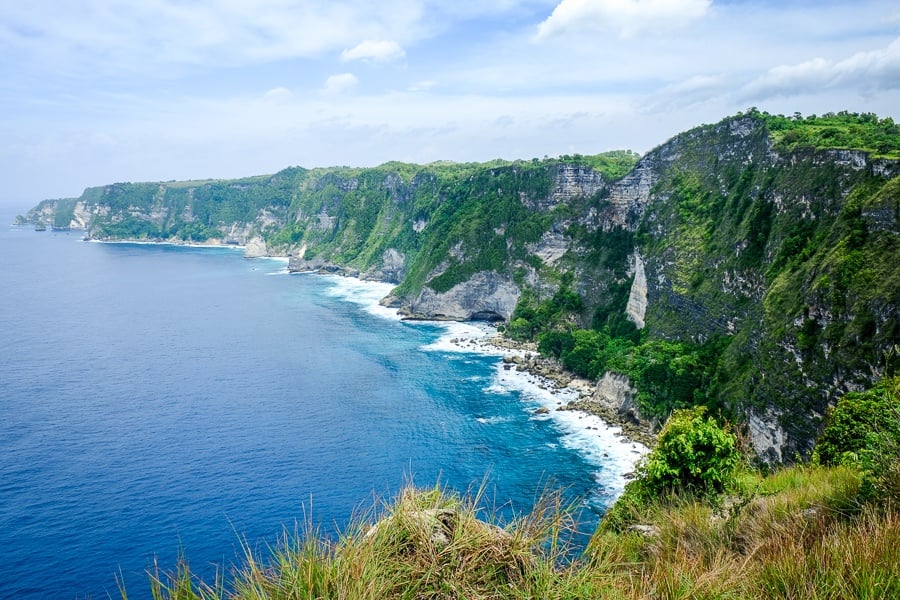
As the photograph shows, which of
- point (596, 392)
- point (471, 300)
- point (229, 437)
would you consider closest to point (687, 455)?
point (596, 392)

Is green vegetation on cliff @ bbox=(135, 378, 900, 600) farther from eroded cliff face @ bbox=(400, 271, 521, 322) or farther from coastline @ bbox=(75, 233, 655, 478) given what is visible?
eroded cliff face @ bbox=(400, 271, 521, 322)

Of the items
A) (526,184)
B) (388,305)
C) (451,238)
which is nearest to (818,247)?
(526,184)

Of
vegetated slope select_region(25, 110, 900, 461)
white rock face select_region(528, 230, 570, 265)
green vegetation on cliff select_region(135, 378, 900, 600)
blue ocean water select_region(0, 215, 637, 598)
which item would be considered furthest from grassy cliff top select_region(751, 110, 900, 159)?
green vegetation on cliff select_region(135, 378, 900, 600)

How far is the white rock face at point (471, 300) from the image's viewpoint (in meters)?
116

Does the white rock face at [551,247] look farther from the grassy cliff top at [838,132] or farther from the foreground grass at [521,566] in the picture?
the foreground grass at [521,566]

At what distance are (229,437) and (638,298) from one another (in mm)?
58671

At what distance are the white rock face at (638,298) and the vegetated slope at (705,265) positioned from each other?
347 millimetres

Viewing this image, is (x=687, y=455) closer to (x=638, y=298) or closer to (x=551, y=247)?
(x=638, y=298)

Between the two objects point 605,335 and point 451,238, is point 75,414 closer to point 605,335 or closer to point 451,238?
point 605,335

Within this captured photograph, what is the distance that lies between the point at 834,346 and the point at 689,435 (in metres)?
21.0

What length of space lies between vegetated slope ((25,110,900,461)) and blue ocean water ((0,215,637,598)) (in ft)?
39.3

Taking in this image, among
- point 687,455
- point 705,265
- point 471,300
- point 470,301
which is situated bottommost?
point 470,301

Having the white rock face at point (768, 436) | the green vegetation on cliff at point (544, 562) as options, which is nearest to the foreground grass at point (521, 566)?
the green vegetation on cliff at point (544, 562)

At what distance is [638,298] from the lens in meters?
84.4
